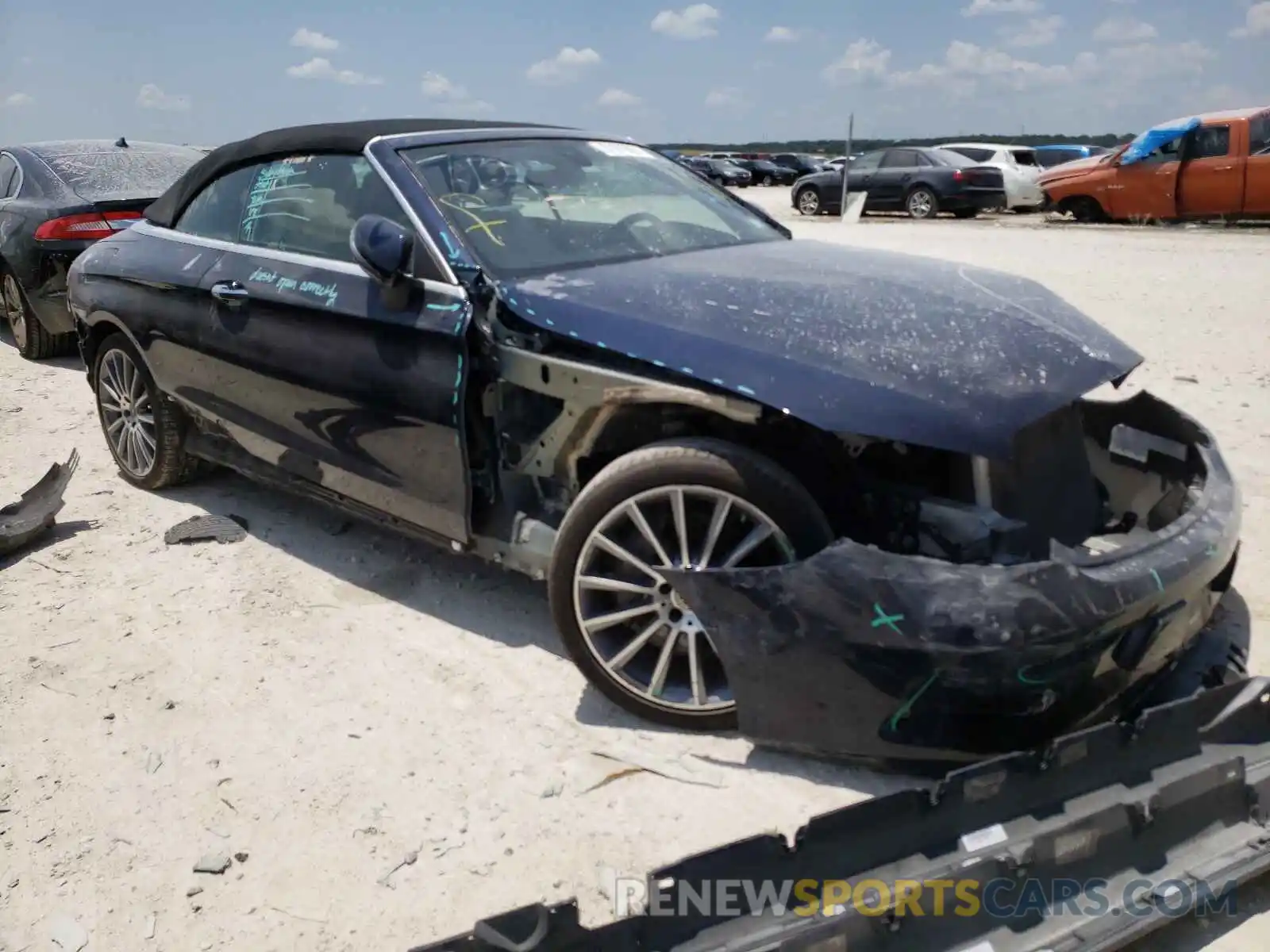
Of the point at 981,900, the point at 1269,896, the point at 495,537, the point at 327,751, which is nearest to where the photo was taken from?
the point at 981,900

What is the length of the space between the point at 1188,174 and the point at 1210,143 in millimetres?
479

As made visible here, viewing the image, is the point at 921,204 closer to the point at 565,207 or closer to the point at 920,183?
the point at 920,183

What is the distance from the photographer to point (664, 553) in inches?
108

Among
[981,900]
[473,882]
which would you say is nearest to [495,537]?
[473,882]

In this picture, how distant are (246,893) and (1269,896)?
2332mm

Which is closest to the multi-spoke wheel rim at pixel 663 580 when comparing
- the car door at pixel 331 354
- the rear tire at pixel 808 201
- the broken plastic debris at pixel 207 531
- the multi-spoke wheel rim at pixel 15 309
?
the car door at pixel 331 354

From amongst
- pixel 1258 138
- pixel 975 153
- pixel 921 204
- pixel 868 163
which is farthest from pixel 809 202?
pixel 1258 138

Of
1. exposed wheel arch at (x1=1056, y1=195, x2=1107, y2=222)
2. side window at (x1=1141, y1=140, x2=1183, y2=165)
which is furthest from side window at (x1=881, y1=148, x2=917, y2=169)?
side window at (x1=1141, y1=140, x2=1183, y2=165)

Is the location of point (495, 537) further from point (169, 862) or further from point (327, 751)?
point (169, 862)

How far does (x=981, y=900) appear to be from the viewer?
2064 mm

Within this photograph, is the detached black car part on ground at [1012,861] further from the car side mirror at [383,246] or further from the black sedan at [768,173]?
the black sedan at [768,173]

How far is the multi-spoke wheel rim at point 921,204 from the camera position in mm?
18078

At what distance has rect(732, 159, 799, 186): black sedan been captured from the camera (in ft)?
116

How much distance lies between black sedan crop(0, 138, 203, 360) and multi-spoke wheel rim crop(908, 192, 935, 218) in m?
13.5
